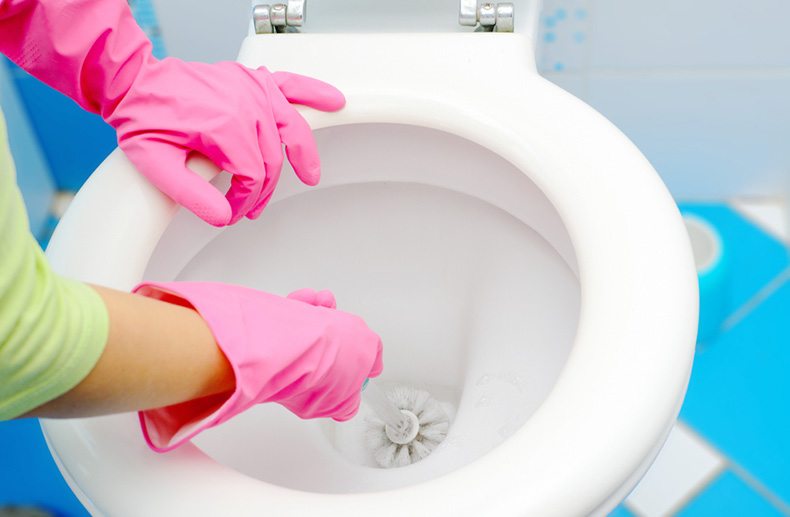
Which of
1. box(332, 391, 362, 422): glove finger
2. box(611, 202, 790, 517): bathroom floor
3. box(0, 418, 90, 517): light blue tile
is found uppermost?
box(332, 391, 362, 422): glove finger

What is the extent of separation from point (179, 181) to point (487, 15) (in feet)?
1.04

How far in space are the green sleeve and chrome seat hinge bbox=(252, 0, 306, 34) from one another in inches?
16.3

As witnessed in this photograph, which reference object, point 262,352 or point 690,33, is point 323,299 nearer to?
point 262,352

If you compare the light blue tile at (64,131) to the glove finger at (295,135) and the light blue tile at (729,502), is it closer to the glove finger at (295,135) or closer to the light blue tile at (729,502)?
the glove finger at (295,135)

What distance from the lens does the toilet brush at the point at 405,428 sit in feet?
2.39

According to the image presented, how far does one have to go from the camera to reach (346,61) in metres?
0.64

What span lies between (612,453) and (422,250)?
0.35m

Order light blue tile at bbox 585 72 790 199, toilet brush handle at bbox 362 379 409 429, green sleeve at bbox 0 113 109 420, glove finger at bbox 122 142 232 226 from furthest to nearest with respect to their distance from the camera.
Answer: light blue tile at bbox 585 72 790 199 < toilet brush handle at bbox 362 379 409 429 < glove finger at bbox 122 142 232 226 < green sleeve at bbox 0 113 109 420

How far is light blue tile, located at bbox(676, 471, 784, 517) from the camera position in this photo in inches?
31.9

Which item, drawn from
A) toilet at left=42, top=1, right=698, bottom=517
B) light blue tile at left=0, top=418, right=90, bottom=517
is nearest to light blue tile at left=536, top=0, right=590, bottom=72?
toilet at left=42, top=1, right=698, bottom=517

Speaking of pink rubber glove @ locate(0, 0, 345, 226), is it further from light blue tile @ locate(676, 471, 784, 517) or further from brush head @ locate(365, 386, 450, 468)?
light blue tile @ locate(676, 471, 784, 517)

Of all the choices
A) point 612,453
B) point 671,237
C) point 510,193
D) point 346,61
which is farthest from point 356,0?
point 612,453

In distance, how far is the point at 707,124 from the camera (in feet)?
3.22

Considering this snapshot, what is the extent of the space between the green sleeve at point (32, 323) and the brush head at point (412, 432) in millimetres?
440
